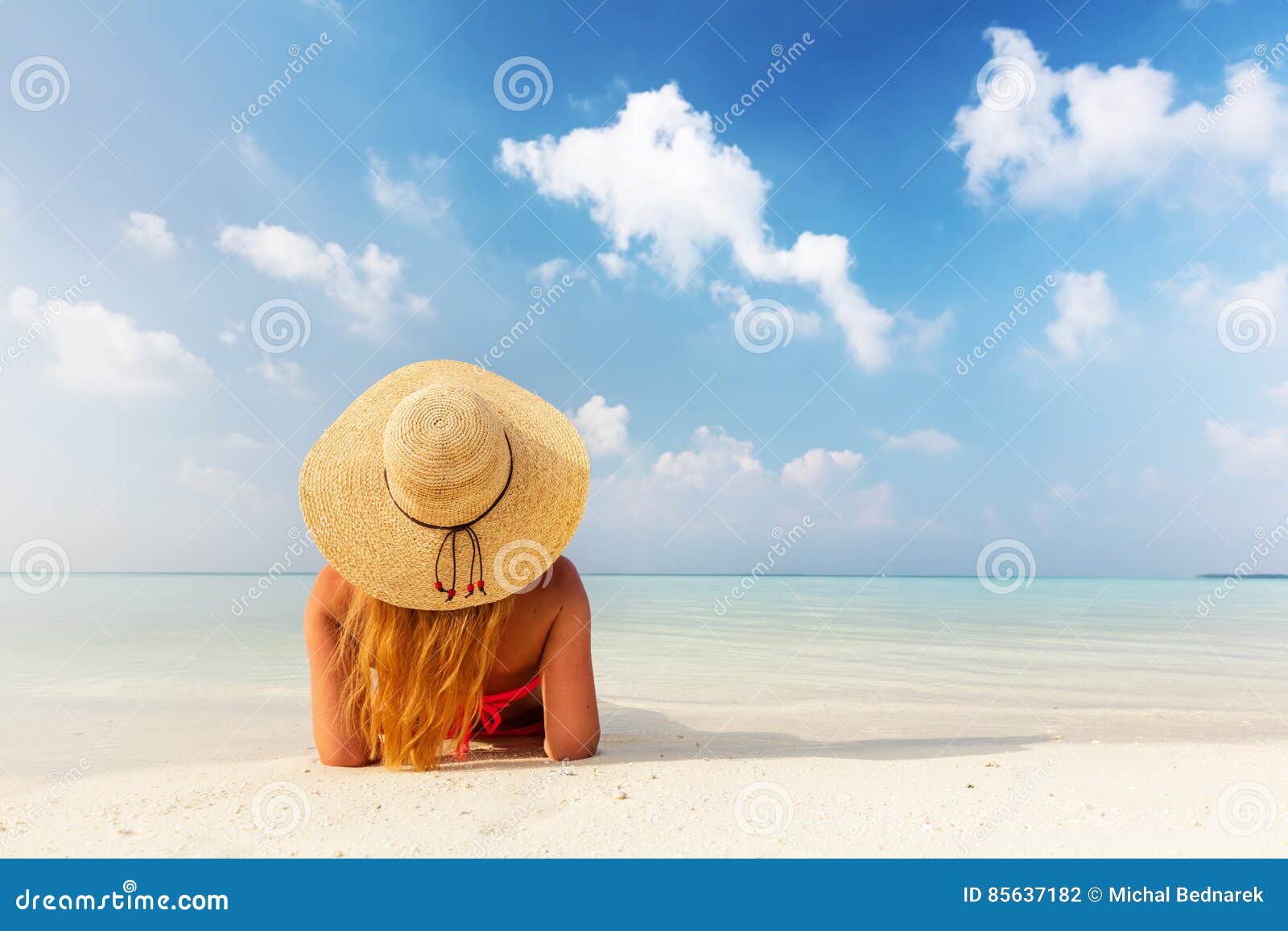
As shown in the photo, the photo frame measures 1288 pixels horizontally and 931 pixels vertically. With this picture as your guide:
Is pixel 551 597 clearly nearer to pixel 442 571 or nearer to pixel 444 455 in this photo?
pixel 442 571

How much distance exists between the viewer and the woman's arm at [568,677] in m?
3.65

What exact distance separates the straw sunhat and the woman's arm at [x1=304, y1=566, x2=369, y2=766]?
0.38m

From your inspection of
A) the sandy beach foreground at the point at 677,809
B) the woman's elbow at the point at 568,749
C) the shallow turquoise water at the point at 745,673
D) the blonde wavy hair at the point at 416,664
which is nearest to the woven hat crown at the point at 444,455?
the blonde wavy hair at the point at 416,664

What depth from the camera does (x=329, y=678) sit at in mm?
3549

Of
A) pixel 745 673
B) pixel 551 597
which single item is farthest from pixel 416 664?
pixel 745 673

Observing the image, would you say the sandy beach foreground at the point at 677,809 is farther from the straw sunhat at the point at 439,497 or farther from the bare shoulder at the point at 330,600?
the straw sunhat at the point at 439,497

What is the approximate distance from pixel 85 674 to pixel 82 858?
5282mm

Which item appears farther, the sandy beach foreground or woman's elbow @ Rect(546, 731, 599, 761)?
woman's elbow @ Rect(546, 731, 599, 761)

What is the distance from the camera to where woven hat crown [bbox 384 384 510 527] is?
301 centimetres

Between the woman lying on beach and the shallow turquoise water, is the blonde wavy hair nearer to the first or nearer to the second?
the woman lying on beach

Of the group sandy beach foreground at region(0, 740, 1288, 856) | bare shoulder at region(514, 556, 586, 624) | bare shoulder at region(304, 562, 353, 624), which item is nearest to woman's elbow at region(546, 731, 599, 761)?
sandy beach foreground at region(0, 740, 1288, 856)

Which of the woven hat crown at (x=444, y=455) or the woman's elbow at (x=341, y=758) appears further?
the woman's elbow at (x=341, y=758)

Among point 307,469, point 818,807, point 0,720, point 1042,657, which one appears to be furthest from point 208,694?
point 1042,657

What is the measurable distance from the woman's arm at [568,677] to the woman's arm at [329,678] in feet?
2.97
